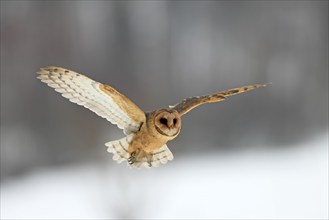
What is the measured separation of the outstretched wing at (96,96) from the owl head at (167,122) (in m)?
0.05

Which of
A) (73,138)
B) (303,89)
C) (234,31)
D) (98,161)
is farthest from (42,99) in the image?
(303,89)

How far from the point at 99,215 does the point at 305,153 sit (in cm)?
133

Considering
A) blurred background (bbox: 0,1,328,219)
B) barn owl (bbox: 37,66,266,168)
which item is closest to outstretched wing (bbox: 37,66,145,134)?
barn owl (bbox: 37,66,266,168)

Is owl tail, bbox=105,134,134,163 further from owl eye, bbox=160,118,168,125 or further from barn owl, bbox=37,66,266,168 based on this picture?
owl eye, bbox=160,118,168,125

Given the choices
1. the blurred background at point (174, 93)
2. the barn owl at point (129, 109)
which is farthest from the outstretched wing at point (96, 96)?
the blurred background at point (174, 93)

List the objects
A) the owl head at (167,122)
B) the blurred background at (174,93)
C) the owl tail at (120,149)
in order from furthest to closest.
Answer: the blurred background at (174,93) < the owl tail at (120,149) < the owl head at (167,122)

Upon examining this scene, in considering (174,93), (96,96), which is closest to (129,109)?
(96,96)

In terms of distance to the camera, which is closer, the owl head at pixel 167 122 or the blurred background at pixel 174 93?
the owl head at pixel 167 122

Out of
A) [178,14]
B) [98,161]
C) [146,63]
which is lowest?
[98,161]

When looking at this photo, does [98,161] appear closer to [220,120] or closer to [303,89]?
[220,120]

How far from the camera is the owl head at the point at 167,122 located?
28.0 inches

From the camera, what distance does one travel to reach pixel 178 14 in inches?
131

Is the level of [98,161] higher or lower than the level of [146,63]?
lower

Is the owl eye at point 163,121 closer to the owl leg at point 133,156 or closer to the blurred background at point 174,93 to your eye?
the owl leg at point 133,156
